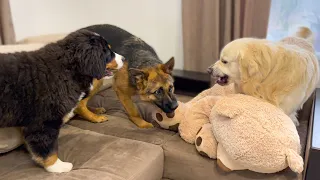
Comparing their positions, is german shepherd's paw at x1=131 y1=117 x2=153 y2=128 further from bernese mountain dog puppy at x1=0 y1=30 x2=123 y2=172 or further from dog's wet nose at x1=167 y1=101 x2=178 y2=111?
bernese mountain dog puppy at x1=0 y1=30 x2=123 y2=172

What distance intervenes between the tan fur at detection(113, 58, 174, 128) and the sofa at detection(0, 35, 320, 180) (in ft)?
0.27

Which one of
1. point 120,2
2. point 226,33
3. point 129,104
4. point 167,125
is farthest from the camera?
point 120,2

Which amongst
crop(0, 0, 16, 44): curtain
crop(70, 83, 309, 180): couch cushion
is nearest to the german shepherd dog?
crop(70, 83, 309, 180): couch cushion

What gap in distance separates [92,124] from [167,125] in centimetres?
53

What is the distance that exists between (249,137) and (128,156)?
0.64 meters

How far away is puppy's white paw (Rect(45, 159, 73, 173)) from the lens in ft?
5.49

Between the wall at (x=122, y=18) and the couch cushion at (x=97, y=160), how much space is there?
133cm

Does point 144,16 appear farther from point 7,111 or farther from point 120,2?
point 7,111

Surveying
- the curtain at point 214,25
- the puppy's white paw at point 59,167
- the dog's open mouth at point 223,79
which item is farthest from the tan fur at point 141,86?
the curtain at point 214,25

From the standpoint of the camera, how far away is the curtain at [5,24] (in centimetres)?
234

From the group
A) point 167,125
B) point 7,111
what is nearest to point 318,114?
point 167,125

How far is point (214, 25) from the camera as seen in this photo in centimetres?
301

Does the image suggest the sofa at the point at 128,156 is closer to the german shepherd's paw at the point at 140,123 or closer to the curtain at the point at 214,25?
the german shepherd's paw at the point at 140,123

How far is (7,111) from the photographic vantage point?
61.4 inches
